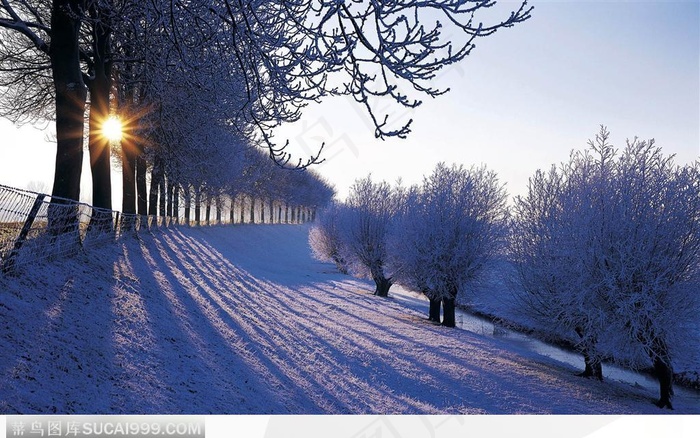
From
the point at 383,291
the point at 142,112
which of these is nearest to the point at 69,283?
the point at 142,112

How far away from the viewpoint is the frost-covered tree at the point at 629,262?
11.1 metres

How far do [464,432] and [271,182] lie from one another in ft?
164

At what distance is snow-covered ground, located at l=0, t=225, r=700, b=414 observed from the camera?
5.25 m

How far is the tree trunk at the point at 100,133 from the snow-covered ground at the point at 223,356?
48.2 inches

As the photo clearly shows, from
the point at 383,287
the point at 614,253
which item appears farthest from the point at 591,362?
the point at 383,287

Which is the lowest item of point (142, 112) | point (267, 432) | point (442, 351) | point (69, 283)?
point (442, 351)

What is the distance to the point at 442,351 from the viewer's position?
→ 1304 centimetres

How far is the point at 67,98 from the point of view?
9.10 m

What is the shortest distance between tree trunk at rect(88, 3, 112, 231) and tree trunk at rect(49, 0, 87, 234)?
1.51 metres

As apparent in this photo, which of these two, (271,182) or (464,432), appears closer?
(464,432)

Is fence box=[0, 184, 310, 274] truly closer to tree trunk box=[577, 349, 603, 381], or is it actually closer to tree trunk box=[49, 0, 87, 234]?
tree trunk box=[49, 0, 87, 234]

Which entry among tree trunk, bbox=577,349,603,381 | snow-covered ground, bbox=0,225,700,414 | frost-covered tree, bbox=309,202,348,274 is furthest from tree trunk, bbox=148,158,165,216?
tree trunk, bbox=577,349,603,381

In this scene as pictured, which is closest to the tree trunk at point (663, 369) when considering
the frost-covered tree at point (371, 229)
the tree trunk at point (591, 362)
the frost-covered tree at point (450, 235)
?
the tree trunk at point (591, 362)

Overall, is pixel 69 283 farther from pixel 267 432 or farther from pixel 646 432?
pixel 646 432
